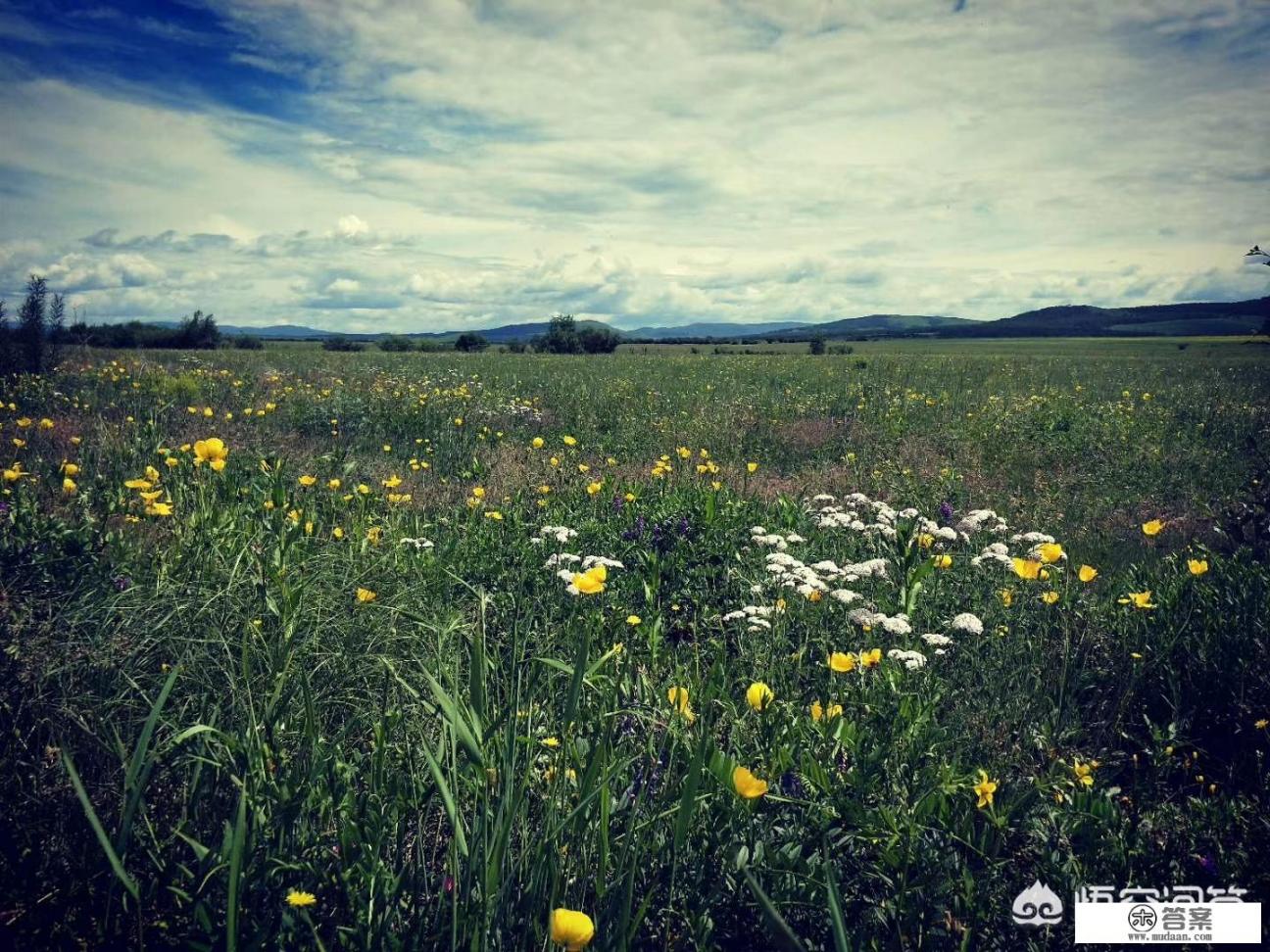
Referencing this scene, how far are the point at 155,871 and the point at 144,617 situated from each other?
1103 millimetres

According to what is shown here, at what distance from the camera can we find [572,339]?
56000 mm

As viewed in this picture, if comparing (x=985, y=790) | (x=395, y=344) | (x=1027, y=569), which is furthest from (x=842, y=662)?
(x=395, y=344)

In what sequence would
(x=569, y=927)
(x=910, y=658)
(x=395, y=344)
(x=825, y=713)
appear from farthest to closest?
1. (x=395, y=344)
2. (x=910, y=658)
3. (x=825, y=713)
4. (x=569, y=927)

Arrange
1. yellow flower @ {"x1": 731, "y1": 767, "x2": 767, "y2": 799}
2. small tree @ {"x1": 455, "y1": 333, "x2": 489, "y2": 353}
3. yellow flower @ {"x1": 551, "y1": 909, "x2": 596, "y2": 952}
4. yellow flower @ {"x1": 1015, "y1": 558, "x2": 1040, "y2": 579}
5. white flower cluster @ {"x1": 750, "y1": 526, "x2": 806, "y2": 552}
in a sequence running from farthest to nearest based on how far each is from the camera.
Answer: small tree @ {"x1": 455, "y1": 333, "x2": 489, "y2": 353}
white flower cluster @ {"x1": 750, "y1": 526, "x2": 806, "y2": 552}
yellow flower @ {"x1": 1015, "y1": 558, "x2": 1040, "y2": 579}
yellow flower @ {"x1": 731, "y1": 767, "x2": 767, "y2": 799}
yellow flower @ {"x1": 551, "y1": 909, "x2": 596, "y2": 952}

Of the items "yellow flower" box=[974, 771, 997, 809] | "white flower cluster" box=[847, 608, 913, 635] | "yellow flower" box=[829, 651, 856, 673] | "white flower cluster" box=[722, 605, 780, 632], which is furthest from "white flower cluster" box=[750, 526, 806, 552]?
"yellow flower" box=[974, 771, 997, 809]

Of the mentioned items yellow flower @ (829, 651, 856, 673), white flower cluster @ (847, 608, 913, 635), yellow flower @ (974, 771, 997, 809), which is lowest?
yellow flower @ (974, 771, 997, 809)

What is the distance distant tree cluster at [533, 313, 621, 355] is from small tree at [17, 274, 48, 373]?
138 feet

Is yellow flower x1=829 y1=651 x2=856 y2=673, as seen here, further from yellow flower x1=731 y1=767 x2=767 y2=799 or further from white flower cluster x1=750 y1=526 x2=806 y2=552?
white flower cluster x1=750 y1=526 x2=806 y2=552

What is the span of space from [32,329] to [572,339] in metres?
45.2

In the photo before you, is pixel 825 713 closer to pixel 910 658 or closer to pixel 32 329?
pixel 910 658

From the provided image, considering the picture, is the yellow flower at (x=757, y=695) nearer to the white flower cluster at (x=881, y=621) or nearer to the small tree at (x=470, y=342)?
the white flower cluster at (x=881, y=621)

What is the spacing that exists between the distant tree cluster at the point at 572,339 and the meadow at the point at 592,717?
166ft

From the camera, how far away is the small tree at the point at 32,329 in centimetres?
1188

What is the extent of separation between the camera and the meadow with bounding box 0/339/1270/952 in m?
1.56
